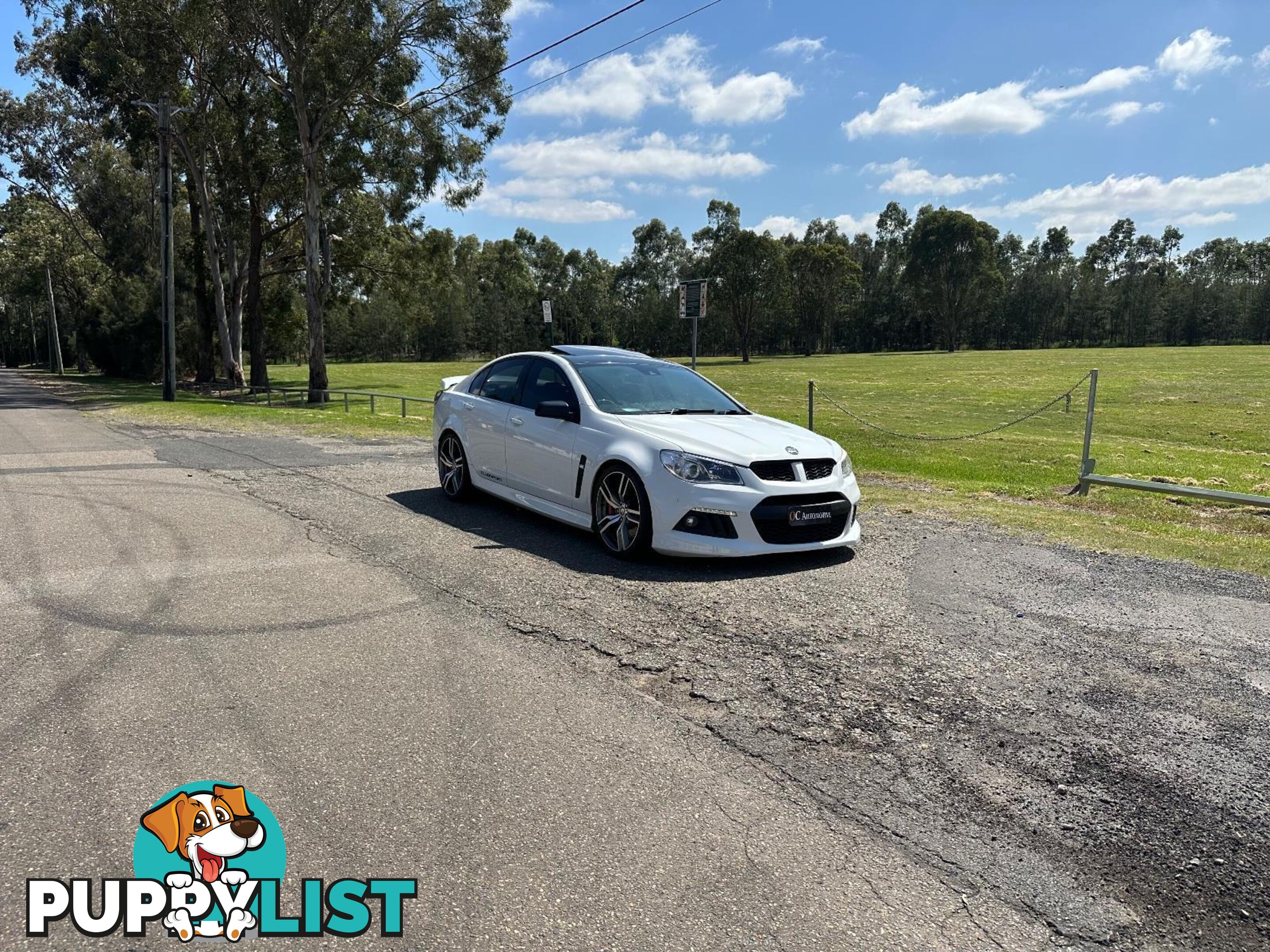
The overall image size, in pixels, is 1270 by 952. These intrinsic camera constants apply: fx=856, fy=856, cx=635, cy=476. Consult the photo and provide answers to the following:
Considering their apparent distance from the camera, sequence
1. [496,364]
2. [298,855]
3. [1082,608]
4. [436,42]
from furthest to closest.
Result: [436,42], [496,364], [1082,608], [298,855]

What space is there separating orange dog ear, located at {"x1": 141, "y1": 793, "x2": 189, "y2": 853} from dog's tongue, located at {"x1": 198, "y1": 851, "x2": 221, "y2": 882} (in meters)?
0.11

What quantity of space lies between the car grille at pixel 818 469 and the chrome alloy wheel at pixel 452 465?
3715 mm

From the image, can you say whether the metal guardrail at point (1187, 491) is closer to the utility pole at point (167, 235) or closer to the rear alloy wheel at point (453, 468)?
the rear alloy wheel at point (453, 468)

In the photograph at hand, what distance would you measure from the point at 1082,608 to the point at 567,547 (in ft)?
12.1

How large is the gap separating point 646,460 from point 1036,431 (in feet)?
53.2

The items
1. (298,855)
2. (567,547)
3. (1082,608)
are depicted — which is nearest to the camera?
(298,855)

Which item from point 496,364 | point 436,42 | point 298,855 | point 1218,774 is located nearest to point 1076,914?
point 1218,774

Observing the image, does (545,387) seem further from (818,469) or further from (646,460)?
(818,469)

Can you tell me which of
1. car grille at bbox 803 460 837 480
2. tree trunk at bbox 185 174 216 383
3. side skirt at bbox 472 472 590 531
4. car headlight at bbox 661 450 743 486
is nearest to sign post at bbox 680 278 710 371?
side skirt at bbox 472 472 590 531

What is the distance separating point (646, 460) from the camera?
20.8ft

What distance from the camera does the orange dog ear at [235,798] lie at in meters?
2.92

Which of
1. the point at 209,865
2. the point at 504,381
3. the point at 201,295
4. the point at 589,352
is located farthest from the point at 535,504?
the point at 201,295

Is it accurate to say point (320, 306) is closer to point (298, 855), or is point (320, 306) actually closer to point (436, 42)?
point (436, 42)

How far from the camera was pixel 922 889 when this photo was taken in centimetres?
259
